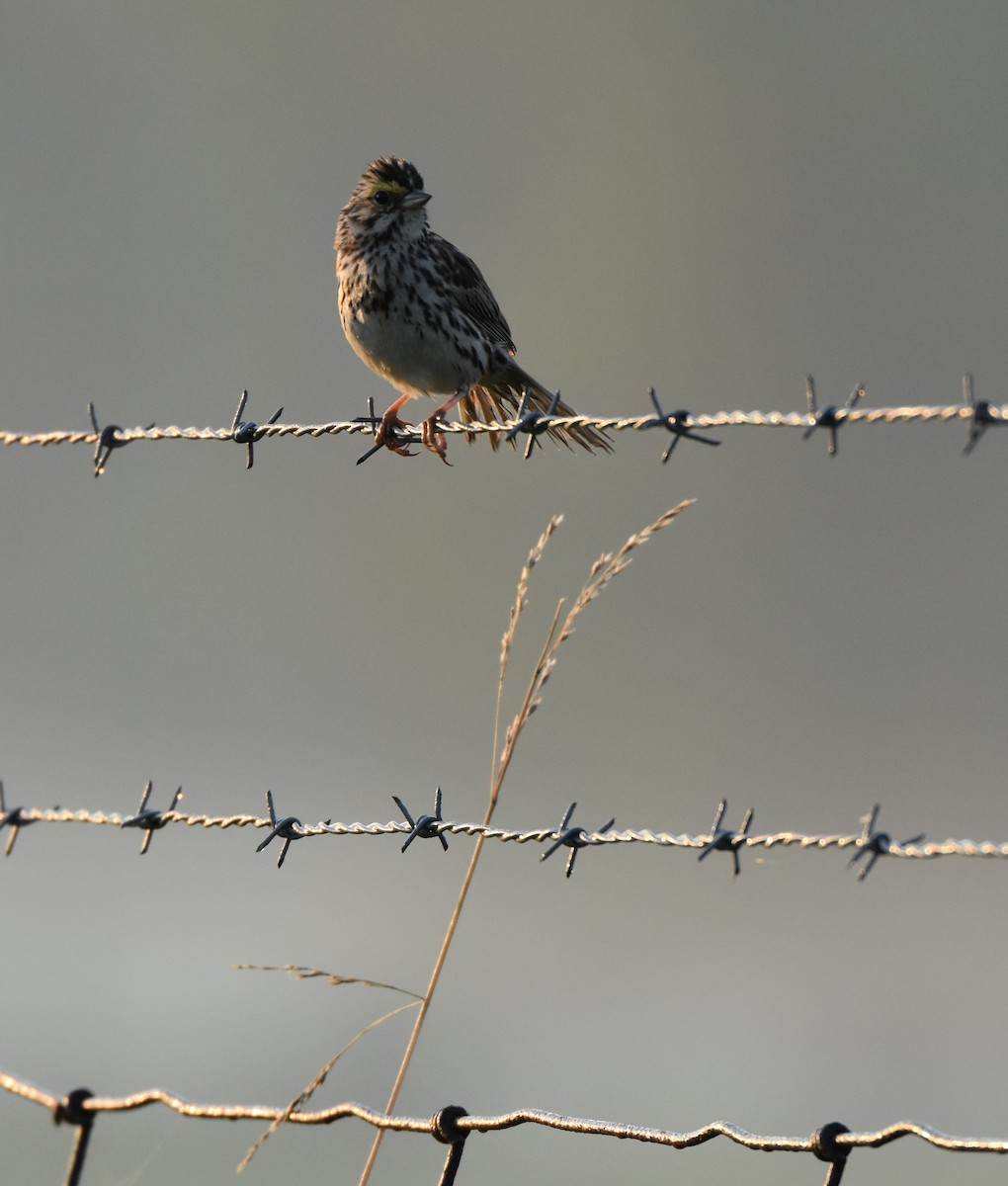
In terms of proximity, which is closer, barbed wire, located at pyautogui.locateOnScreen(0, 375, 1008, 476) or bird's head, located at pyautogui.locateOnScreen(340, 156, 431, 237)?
barbed wire, located at pyautogui.locateOnScreen(0, 375, 1008, 476)

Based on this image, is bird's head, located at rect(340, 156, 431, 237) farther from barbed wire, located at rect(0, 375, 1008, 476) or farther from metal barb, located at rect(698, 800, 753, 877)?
metal barb, located at rect(698, 800, 753, 877)

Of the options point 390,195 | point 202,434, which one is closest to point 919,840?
point 202,434

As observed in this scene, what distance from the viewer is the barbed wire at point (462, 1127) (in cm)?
257

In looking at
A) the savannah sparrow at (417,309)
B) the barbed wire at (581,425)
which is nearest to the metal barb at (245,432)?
the barbed wire at (581,425)

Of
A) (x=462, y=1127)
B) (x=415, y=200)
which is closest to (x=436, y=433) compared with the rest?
(x=415, y=200)

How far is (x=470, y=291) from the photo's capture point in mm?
6754

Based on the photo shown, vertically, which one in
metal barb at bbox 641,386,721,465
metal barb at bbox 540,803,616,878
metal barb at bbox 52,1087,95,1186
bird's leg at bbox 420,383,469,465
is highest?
bird's leg at bbox 420,383,469,465

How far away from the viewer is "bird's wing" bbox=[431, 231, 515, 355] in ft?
22.0

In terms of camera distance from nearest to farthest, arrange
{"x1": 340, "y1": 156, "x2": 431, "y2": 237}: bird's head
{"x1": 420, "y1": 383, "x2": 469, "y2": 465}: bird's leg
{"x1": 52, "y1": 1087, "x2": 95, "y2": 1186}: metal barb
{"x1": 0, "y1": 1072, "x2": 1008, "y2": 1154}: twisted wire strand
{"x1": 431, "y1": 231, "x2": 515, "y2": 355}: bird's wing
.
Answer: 1. {"x1": 0, "y1": 1072, "x2": 1008, "y2": 1154}: twisted wire strand
2. {"x1": 52, "y1": 1087, "x2": 95, "y2": 1186}: metal barb
3. {"x1": 420, "y1": 383, "x2": 469, "y2": 465}: bird's leg
4. {"x1": 431, "y1": 231, "x2": 515, "y2": 355}: bird's wing
5. {"x1": 340, "y1": 156, "x2": 431, "y2": 237}: bird's head

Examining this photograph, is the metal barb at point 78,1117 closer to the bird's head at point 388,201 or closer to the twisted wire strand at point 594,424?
the twisted wire strand at point 594,424

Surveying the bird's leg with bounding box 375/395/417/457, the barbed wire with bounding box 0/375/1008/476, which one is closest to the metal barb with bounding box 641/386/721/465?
the barbed wire with bounding box 0/375/1008/476

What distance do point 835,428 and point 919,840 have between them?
827 millimetres

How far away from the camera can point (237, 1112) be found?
134 inches

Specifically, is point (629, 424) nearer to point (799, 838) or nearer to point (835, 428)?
point (835, 428)
